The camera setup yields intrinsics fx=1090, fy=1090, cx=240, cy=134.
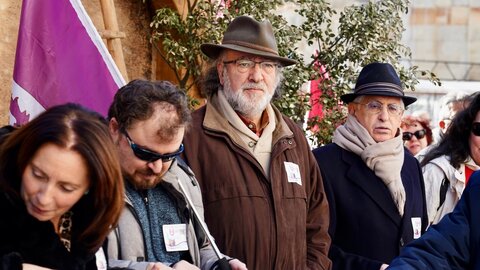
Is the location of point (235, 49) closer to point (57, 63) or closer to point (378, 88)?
point (57, 63)

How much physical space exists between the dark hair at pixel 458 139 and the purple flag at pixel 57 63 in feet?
7.82

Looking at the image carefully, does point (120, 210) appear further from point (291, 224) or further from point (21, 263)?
point (291, 224)

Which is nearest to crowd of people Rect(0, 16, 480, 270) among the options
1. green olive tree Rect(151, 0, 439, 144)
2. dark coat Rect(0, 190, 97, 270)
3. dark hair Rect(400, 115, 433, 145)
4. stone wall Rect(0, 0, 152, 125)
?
dark coat Rect(0, 190, 97, 270)

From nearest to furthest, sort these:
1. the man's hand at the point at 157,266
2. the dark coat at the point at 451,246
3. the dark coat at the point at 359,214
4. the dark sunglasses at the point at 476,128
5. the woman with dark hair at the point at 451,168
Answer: the man's hand at the point at 157,266, the dark coat at the point at 451,246, the dark coat at the point at 359,214, the dark sunglasses at the point at 476,128, the woman with dark hair at the point at 451,168

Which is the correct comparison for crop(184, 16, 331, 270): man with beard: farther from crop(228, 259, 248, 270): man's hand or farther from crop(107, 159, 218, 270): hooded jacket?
crop(228, 259, 248, 270): man's hand

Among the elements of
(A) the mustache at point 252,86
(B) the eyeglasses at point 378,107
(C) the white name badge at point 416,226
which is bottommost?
(C) the white name badge at point 416,226

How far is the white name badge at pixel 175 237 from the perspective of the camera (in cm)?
457

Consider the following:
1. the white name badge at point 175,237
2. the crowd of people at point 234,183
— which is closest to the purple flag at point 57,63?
the crowd of people at point 234,183

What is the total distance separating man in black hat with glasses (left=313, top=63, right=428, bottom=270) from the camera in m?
6.18

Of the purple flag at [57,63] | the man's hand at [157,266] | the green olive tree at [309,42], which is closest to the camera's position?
the man's hand at [157,266]

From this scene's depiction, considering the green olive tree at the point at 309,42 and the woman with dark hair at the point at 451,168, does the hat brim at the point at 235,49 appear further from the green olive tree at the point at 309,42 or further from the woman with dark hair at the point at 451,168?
the green olive tree at the point at 309,42

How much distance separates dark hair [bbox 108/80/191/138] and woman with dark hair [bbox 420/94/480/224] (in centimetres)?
284

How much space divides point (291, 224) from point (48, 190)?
2.16 metres

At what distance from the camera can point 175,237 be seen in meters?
4.60
